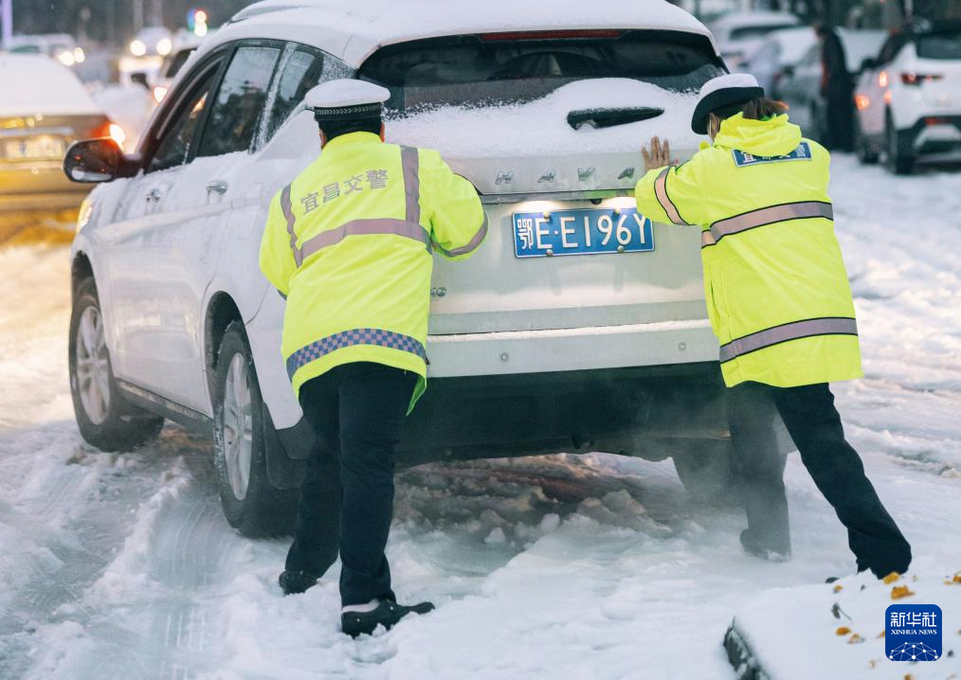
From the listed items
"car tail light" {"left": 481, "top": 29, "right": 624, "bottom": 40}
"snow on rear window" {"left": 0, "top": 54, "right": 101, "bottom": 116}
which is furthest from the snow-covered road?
"snow on rear window" {"left": 0, "top": 54, "right": 101, "bottom": 116}

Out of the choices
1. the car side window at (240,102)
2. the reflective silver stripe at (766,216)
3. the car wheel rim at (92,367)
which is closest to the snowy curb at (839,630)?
the reflective silver stripe at (766,216)

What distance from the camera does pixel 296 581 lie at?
529 cm

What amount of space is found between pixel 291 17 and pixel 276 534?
1.88 metres

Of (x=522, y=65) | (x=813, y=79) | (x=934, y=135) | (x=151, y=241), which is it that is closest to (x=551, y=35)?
(x=522, y=65)

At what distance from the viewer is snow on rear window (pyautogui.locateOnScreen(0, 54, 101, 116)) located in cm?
1667

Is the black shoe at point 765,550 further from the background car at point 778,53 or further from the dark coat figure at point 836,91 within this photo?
the background car at point 778,53

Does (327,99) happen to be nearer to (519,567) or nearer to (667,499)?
(519,567)

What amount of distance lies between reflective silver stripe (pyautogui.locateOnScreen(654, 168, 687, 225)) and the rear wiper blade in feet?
1.29

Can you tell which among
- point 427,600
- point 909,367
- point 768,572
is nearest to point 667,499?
point 768,572

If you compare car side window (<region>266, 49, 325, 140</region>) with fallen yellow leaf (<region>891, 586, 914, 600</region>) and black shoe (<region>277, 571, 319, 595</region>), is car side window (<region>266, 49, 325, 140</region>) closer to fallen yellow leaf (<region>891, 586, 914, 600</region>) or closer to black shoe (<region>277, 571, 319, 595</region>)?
black shoe (<region>277, 571, 319, 595</region>)

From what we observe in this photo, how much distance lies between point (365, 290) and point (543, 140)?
84 cm

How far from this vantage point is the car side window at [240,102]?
20.0 ft

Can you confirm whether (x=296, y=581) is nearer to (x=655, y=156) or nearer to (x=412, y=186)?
(x=412, y=186)

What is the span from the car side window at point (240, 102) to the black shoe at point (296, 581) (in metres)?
1.64
